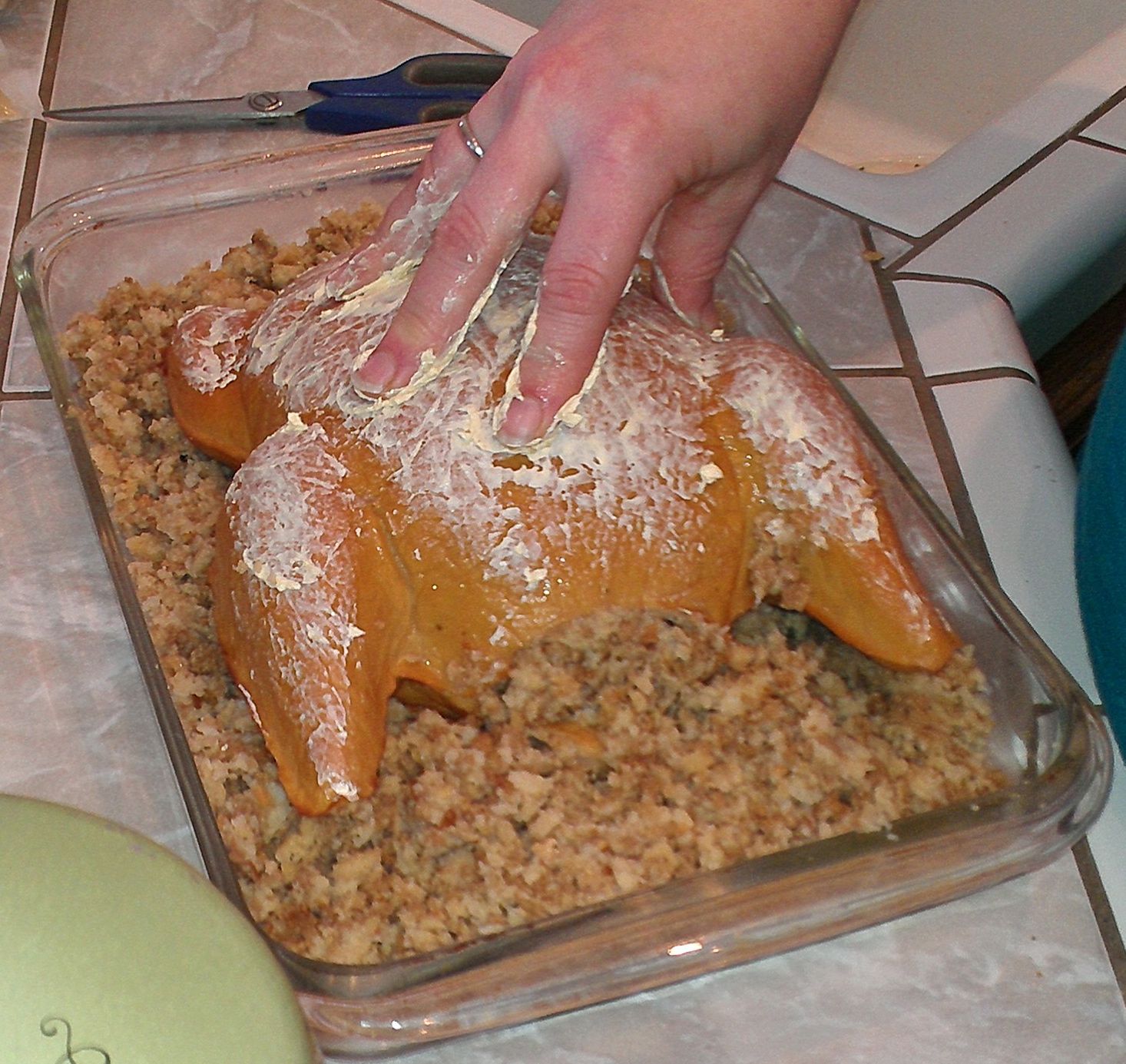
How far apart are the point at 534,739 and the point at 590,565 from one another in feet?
0.26

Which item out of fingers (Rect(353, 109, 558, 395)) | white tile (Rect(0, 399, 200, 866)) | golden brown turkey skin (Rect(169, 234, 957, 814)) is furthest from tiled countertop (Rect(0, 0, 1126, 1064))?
fingers (Rect(353, 109, 558, 395))

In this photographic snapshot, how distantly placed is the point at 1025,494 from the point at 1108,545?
16 cm

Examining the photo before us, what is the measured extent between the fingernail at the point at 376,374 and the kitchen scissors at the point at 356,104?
1.31 feet

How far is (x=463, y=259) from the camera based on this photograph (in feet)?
1.64

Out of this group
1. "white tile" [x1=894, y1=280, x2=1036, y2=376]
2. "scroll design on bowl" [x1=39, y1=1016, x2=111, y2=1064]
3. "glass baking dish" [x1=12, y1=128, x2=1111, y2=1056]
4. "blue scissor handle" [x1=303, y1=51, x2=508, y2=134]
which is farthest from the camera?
"blue scissor handle" [x1=303, y1=51, x2=508, y2=134]

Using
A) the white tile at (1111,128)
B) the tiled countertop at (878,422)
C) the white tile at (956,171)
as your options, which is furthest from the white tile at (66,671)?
the white tile at (1111,128)

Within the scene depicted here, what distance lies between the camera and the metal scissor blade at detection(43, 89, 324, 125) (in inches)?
33.4

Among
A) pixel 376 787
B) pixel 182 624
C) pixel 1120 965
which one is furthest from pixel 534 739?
pixel 1120 965

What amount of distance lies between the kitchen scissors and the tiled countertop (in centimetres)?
2

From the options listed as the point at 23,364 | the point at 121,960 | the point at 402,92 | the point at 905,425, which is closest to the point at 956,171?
the point at 905,425

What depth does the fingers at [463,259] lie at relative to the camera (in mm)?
496

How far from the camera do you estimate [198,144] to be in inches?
34.5

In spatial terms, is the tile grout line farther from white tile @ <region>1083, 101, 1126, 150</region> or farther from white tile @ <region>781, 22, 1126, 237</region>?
white tile @ <region>1083, 101, 1126, 150</region>

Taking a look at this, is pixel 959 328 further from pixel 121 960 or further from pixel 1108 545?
pixel 121 960
